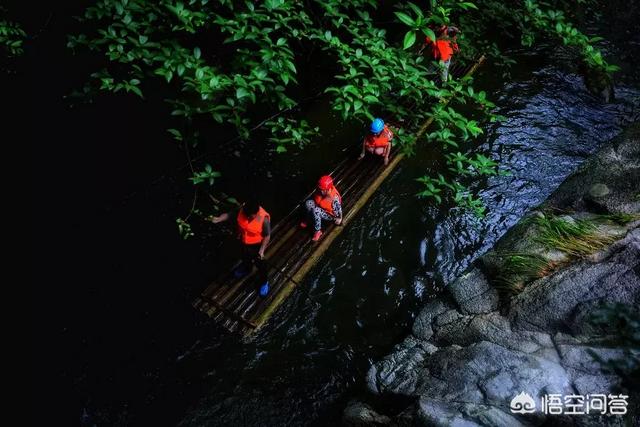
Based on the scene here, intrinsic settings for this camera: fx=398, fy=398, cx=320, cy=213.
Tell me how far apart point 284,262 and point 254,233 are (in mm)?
979

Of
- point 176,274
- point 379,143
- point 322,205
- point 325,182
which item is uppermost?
point 379,143

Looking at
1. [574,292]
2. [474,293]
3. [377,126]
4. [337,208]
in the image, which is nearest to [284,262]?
[337,208]

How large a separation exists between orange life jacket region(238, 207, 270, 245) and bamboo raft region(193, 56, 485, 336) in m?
0.66

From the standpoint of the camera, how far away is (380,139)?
7215mm

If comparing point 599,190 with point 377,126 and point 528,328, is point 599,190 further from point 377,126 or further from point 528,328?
point 377,126

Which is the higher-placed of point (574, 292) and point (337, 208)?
point (574, 292)

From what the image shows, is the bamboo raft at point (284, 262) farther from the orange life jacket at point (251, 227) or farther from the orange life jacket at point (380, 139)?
the orange life jacket at point (251, 227)

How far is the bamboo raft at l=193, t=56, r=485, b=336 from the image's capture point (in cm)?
543

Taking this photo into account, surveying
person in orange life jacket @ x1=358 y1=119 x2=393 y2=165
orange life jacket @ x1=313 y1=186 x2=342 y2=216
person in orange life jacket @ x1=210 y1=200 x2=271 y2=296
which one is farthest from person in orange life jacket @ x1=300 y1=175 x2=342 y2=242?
person in orange life jacket @ x1=358 y1=119 x2=393 y2=165

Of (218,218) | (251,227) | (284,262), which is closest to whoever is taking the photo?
(251,227)

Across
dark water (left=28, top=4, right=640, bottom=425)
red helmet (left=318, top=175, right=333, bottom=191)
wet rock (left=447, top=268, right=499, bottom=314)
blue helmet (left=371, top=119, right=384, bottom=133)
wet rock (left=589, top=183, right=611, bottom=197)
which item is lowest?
dark water (left=28, top=4, right=640, bottom=425)

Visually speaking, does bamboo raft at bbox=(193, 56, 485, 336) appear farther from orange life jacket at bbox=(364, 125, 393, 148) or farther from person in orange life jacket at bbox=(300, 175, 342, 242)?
orange life jacket at bbox=(364, 125, 393, 148)

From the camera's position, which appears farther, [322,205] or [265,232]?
[322,205]

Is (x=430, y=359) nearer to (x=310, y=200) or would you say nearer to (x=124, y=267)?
(x=310, y=200)
